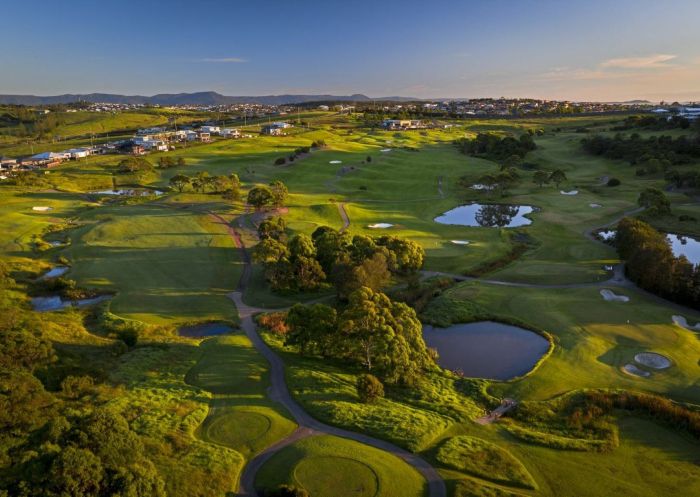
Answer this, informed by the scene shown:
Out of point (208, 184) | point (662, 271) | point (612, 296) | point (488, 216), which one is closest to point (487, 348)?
point (612, 296)

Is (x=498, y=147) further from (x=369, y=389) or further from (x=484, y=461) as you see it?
(x=484, y=461)

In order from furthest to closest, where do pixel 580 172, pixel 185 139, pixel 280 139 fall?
pixel 185 139 < pixel 280 139 < pixel 580 172

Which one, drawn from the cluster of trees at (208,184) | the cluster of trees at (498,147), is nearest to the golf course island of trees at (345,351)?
the cluster of trees at (208,184)

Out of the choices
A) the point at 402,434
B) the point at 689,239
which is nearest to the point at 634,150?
the point at 689,239

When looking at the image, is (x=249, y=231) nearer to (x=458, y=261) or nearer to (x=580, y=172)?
(x=458, y=261)

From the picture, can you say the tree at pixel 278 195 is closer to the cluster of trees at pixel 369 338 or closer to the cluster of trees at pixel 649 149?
the cluster of trees at pixel 369 338

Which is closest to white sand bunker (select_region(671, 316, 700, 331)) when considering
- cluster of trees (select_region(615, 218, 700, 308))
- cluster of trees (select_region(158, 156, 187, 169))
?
cluster of trees (select_region(615, 218, 700, 308))

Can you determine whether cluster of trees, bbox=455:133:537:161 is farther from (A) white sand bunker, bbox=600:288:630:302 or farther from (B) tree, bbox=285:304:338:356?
(B) tree, bbox=285:304:338:356
